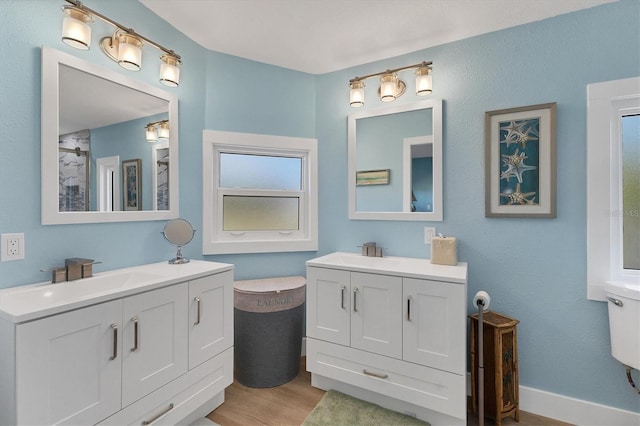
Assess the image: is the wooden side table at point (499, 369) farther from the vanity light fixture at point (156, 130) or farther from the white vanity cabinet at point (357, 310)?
the vanity light fixture at point (156, 130)

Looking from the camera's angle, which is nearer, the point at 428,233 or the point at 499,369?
the point at 499,369

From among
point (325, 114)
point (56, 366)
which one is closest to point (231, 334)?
point (56, 366)

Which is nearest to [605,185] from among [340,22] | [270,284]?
[340,22]

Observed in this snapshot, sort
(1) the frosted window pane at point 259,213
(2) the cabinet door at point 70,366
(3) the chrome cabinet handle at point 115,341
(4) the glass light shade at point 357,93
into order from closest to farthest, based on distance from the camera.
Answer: (2) the cabinet door at point 70,366 < (3) the chrome cabinet handle at point 115,341 < (4) the glass light shade at point 357,93 < (1) the frosted window pane at point 259,213

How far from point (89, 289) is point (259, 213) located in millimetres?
1314

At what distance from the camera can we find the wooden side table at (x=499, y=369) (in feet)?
5.77

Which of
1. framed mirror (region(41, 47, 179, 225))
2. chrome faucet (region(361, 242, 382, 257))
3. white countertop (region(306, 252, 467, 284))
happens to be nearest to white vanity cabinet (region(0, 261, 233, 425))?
framed mirror (region(41, 47, 179, 225))

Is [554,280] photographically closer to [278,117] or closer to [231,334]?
[231,334]

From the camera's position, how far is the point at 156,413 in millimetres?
1476

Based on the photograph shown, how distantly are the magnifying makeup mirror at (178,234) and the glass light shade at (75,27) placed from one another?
1082 millimetres

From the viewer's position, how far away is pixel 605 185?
174cm

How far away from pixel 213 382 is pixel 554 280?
225 cm

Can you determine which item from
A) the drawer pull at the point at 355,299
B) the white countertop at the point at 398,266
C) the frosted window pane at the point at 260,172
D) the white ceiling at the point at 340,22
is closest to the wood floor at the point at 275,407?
the drawer pull at the point at 355,299

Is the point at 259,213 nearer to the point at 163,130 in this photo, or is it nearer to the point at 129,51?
the point at 163,130
